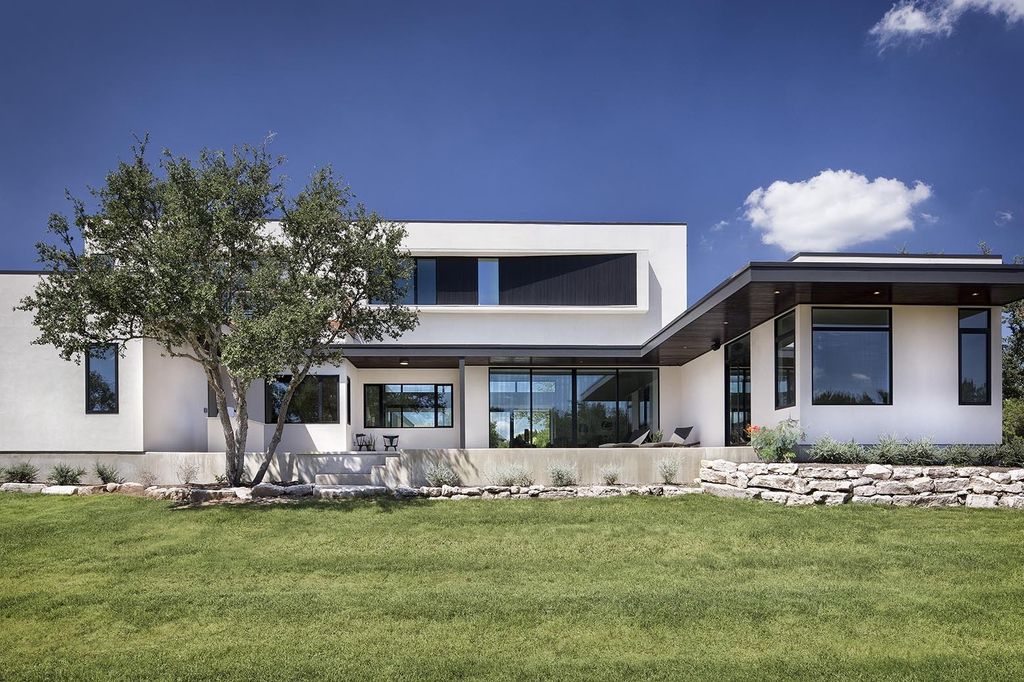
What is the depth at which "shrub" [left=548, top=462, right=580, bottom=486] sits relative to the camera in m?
15.6

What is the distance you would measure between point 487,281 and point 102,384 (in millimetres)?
11517

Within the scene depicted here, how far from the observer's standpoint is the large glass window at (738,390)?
18.5 meters

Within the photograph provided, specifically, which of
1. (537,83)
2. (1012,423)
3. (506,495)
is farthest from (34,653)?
(1012,423)

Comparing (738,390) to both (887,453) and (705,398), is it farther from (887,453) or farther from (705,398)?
(887,453)

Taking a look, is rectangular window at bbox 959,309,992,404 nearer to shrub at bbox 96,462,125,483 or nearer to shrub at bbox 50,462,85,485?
shrub at bbox 96,462,125,483

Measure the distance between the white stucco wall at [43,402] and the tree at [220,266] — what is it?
4.27 metres

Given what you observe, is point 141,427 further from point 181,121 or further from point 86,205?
point 181,121

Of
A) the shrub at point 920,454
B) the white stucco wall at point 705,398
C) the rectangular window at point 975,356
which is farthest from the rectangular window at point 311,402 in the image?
the rectangular window at point 975,356

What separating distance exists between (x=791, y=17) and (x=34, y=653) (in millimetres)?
21309

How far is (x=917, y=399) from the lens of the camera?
1491 centimetres

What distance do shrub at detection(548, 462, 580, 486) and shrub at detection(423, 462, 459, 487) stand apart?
79.7 inches

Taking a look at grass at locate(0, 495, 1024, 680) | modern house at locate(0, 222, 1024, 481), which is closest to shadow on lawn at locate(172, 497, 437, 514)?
grass at locate(0, 495, 1024, 680)

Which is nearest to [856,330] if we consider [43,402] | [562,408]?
[562,408]

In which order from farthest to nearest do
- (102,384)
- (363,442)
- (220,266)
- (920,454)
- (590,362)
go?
(590,362) → (363,442) → (102,384) → (220,266) → (920,454)
